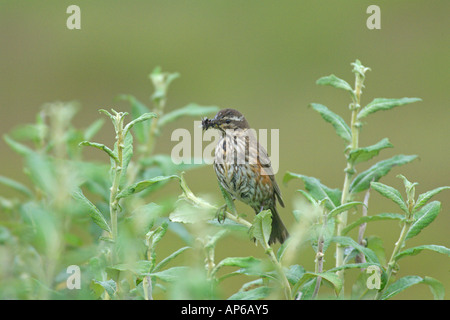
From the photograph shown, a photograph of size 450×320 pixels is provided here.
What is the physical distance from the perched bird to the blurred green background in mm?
5876

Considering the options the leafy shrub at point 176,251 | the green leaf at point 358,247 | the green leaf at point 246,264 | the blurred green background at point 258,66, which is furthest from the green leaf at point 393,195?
the blurred green background at point 258,66

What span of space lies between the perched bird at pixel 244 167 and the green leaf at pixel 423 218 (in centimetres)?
110

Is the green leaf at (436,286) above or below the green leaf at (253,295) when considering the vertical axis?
below

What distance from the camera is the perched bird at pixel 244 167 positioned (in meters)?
3.05

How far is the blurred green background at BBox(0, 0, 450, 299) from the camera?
11156 mm

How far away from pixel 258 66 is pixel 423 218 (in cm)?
1234

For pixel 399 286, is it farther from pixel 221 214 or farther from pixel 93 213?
pixel 93 213

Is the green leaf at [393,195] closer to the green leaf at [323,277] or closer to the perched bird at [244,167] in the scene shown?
the green leaf at [323,277]

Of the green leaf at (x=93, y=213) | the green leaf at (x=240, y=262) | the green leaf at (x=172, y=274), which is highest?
the green leaf at (x=93, y=213)

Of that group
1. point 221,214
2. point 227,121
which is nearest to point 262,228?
point 221,214

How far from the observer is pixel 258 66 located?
14008 millimetres

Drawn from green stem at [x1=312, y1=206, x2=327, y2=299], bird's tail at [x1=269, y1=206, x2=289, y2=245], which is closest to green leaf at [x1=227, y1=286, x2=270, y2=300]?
green stem at [x1=312, y1=206, x2=327, y2=299]

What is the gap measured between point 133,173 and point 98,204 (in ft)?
0.76

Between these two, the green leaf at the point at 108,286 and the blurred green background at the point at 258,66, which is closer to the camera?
the green leaf at the point at 108,286
